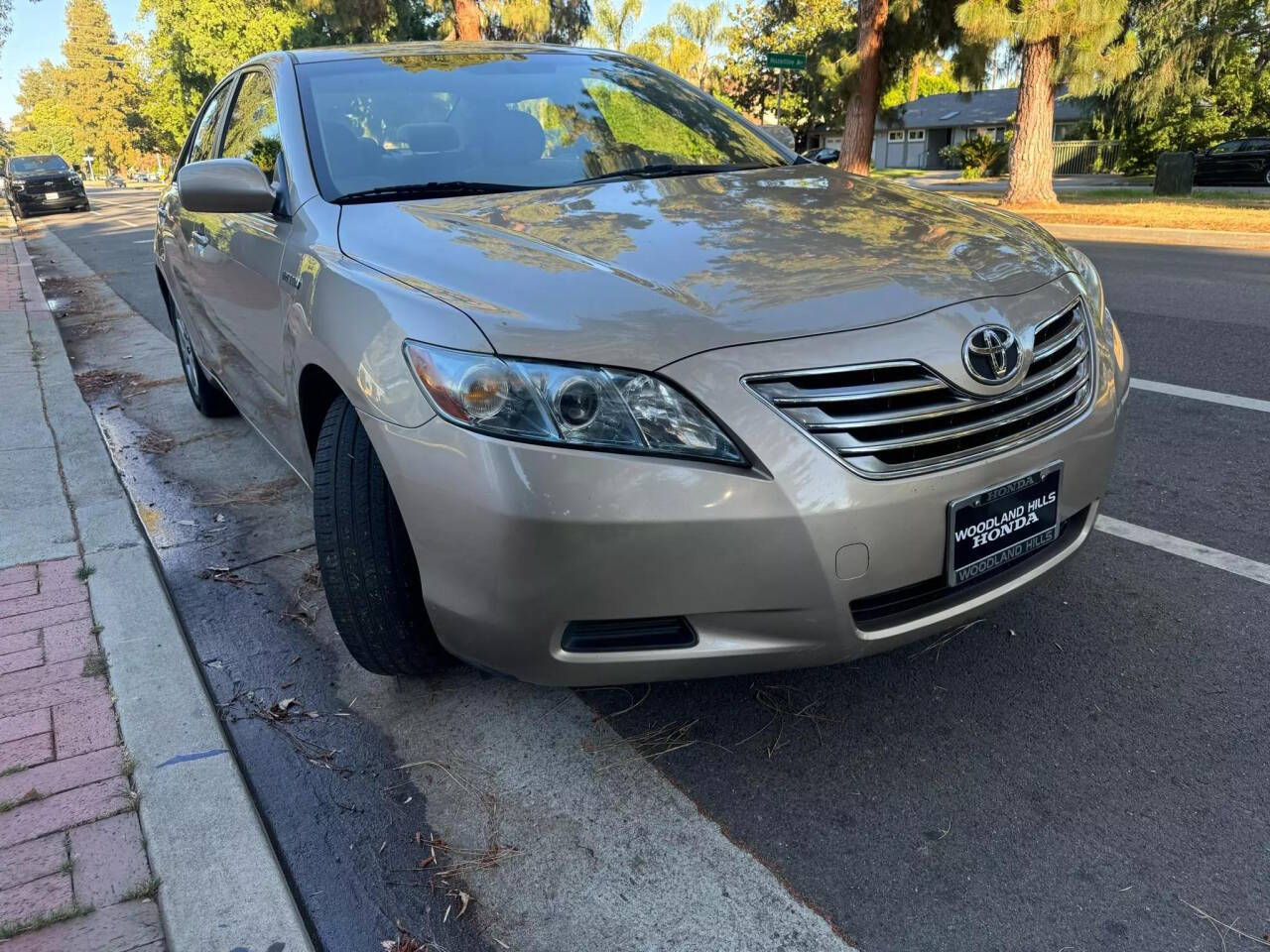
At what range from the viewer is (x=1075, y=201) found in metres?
19.1

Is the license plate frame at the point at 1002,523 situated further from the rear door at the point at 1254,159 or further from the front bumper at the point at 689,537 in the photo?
the rear door at the point at 1254,159

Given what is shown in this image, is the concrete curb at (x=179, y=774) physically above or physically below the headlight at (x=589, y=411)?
below

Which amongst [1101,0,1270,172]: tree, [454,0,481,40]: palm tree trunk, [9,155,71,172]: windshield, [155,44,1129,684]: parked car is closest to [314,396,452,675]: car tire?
[155,44,1129,684]: parked car

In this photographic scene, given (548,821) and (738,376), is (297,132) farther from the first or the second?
(548,821)

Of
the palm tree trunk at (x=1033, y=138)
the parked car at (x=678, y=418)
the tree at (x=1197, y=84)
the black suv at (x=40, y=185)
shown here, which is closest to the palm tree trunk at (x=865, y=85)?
the palm tree trunk at (x=1033, y=138)

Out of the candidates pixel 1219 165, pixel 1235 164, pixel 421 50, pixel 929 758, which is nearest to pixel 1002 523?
pixel 929 758

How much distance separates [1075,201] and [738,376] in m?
20.1

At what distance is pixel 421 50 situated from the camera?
3.51m

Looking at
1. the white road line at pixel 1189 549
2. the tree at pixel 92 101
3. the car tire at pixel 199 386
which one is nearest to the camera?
the white road line at pixel 1189 549

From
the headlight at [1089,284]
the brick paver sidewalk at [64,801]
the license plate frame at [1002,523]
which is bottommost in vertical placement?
the brick paver sidewalk at [64,801]

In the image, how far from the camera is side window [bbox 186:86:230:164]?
435 cm

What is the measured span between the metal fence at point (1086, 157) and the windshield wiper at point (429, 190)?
39491 millimetres

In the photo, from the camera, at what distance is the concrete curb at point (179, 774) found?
1796mm

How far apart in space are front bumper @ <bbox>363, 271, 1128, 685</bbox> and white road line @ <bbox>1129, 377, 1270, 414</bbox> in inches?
131
